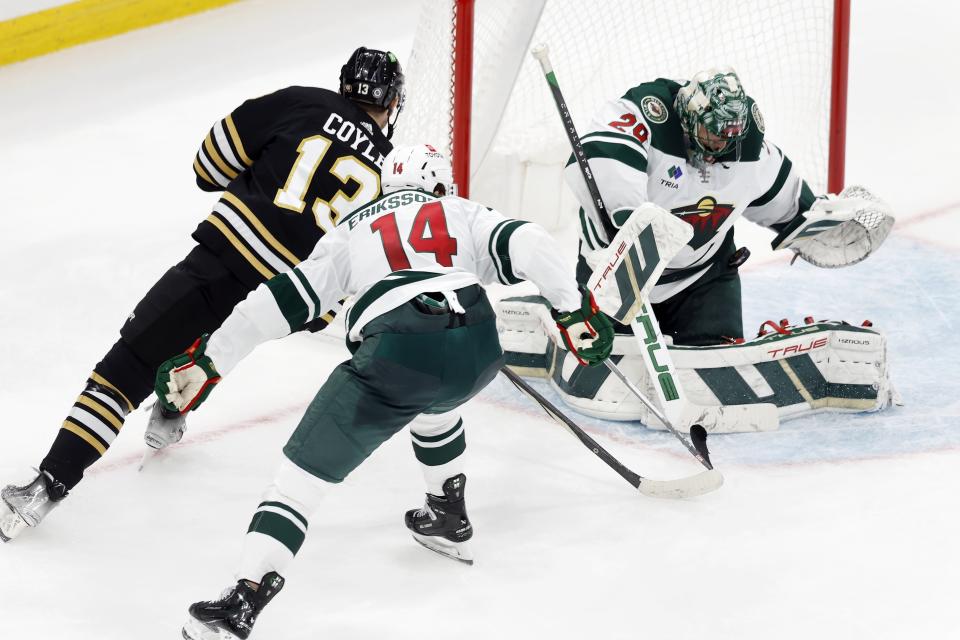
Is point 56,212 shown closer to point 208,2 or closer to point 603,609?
point 208,2

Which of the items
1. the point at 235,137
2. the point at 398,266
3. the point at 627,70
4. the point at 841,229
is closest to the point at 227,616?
the point at 398,266

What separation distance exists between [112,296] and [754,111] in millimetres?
2012

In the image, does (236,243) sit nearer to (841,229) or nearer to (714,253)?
(714,253)

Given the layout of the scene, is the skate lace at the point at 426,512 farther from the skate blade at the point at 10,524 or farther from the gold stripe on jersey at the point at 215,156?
the gold stripe on jersey at the point at 215,156

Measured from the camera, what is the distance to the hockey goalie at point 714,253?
3461mm

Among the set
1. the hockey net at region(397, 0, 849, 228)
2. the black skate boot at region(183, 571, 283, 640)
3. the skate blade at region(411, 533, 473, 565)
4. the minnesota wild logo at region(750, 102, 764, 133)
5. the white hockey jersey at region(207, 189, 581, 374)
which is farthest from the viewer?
the hockey net at region(397, 0, 849, 228)

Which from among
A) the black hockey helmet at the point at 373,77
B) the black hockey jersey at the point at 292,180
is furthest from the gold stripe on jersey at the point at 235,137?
the black hockey helmet at the point at 373,77

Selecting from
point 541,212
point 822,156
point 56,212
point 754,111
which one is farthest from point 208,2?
point 754,111

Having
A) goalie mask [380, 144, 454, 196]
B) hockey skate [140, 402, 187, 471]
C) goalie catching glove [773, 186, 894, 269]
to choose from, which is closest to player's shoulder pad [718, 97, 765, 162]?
goalie catching glove [773, 186, 894, 269]

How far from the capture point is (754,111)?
3.53 meters

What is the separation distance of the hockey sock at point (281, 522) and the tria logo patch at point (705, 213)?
1.39 meters

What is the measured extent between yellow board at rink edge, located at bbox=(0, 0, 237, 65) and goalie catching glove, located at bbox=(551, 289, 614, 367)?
3971 mm

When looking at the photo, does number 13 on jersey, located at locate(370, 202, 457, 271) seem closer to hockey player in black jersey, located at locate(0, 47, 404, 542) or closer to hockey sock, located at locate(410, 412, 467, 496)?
hockey sock, located at locate(410, 412, 467, 496)

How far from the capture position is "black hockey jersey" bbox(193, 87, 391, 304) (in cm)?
329
